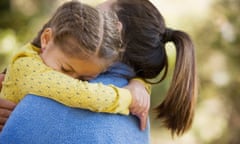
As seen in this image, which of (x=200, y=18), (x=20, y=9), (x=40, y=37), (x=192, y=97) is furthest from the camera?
(x=200, y=18)

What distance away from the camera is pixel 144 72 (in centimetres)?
160

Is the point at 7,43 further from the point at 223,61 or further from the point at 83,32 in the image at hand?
the point at 83,32

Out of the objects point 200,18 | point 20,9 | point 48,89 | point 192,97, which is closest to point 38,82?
point 48,89

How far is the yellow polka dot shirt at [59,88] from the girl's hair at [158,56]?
0.57 feet

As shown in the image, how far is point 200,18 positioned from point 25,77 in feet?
14.1

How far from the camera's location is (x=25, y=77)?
4.56ft

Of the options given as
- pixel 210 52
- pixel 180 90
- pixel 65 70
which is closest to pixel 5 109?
pixel 65 70

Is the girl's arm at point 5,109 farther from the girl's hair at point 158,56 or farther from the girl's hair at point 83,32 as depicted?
the girl's hair at point 158,56

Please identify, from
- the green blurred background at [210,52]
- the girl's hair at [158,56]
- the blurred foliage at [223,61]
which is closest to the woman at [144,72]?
the girl's hair at [158,56]

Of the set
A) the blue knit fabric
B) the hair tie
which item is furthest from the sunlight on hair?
the blue knit fabric

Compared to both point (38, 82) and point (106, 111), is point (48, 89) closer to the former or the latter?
point (38, 82)

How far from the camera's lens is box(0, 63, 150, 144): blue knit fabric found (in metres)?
1.34

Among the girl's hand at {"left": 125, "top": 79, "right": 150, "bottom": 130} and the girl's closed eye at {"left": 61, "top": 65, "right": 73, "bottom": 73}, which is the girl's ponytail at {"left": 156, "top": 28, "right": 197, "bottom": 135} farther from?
the girl's closed eye at {"left": 61, "top": 65, "right": 73, "bottom": 73}

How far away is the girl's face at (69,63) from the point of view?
140cm
